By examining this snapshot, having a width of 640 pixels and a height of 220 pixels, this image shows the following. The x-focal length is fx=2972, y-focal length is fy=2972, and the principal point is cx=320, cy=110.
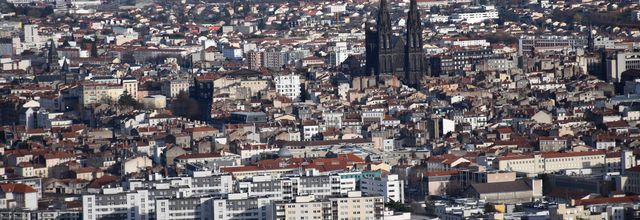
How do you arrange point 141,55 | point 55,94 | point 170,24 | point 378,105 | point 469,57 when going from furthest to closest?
1. point 170,24
2. point 141,55
3. point 469,57
4. point 55,94
5. point 378,105

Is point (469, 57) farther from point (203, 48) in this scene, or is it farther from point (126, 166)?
point (126, 166)

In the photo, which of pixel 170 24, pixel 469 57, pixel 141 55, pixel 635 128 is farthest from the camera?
pixel 170 24

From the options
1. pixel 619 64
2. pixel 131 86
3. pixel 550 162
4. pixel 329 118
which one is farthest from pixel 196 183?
pixel 619 64

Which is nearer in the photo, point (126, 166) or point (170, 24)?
point (126, 166)

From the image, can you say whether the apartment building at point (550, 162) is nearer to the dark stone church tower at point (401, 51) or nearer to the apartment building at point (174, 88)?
the dark stone church tower at point (401, 51)

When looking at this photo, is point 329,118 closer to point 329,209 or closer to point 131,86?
point 131,86

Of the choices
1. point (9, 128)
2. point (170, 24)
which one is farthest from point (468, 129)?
point (170, 24)
